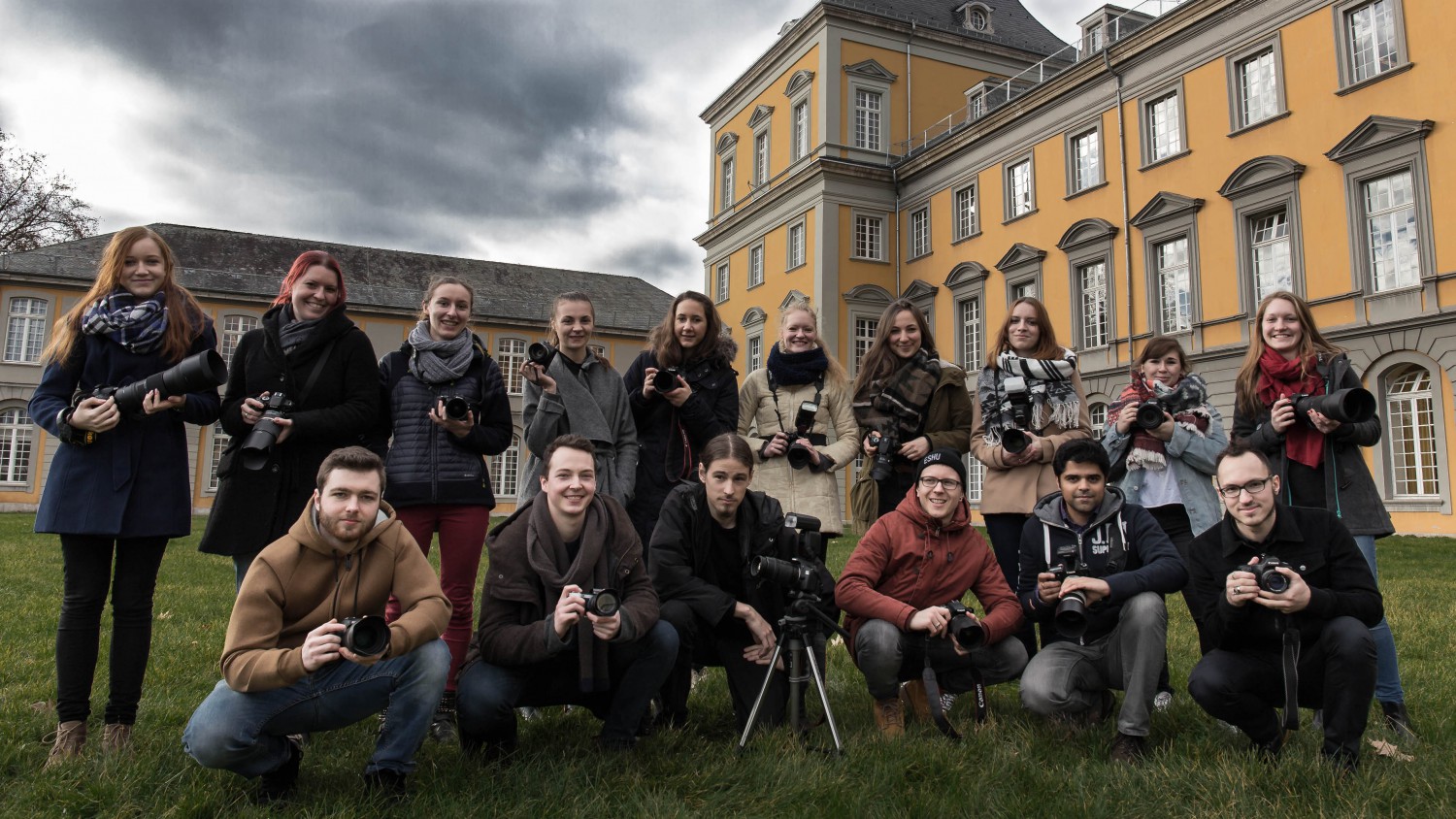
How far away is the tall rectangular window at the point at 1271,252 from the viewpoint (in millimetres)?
18141

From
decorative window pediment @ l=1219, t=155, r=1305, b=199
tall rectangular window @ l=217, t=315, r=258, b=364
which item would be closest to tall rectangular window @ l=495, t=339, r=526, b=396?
tall rectangular window @ l=217, t=315, r=258, b=364

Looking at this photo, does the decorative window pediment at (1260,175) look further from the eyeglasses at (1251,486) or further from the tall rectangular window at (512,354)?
the tall rectangular window at (512,354)

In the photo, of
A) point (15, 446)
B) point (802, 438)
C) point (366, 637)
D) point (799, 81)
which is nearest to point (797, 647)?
point (802, 438)

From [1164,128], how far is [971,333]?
7.42 m

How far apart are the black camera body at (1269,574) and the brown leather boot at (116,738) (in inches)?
153

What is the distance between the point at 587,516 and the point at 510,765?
0.93 m

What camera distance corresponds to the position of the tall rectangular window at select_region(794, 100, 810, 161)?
29562 millimetres

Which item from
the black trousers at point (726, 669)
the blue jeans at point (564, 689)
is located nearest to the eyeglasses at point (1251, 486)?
the black trousers at point (726, 669)

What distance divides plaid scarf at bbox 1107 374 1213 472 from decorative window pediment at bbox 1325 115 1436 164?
586 inches

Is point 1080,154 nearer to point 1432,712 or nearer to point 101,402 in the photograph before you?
point 1432,712

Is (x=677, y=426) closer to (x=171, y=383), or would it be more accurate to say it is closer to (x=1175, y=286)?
(x=171, y=383)

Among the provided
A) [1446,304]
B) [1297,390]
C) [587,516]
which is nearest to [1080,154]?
[1446,304]

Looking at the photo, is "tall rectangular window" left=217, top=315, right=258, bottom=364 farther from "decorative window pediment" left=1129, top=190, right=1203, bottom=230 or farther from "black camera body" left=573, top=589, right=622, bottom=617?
"black camera body" left=573, top=589, right=622, bottom=617

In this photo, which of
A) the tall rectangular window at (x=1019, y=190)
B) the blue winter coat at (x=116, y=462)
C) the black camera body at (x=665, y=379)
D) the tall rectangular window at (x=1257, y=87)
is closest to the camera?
the blue winter coat at (x=116, y=462)
